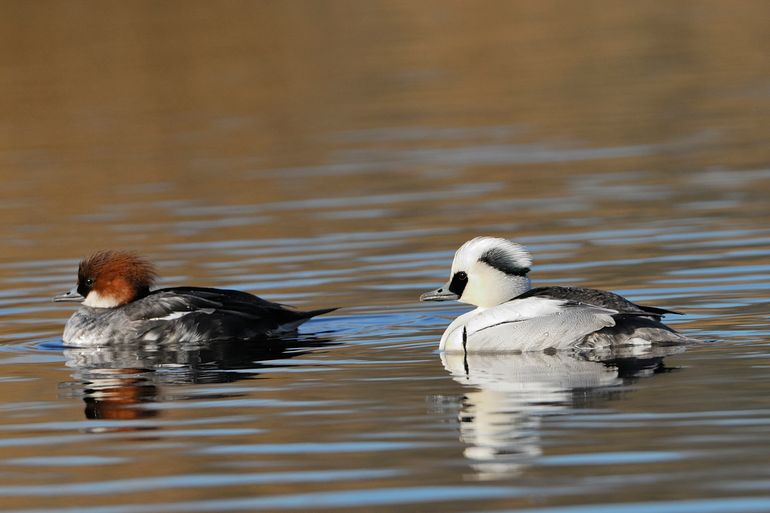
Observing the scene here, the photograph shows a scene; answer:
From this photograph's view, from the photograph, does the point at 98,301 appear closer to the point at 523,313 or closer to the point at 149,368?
the point at 149,368

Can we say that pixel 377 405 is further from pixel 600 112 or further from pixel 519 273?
pixel 600 112

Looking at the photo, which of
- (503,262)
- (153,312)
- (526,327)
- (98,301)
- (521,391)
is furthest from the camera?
(98,301)

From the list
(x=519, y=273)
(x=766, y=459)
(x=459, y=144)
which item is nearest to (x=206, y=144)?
(x=459, y=144)

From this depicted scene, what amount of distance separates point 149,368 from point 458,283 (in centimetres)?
242

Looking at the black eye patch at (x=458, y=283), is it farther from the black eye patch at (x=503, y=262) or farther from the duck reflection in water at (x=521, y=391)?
the duck reflection in water at (x=521, y=391)

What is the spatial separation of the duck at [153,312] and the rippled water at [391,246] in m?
0.26

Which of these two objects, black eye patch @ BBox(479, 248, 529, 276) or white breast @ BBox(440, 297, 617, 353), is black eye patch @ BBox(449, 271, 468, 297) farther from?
white breast @ BBox(440, 297, 617, 353)

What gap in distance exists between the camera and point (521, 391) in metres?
10.4

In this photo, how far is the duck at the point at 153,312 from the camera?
13.7 meters

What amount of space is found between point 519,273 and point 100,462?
4.23 metres

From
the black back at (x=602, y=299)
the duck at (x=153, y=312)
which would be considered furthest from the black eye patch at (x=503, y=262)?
the duck at (x=153, y=312)

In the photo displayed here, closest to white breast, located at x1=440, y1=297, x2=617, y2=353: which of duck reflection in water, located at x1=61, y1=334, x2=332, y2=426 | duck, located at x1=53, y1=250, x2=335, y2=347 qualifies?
duck reflection in water, located at x1=61, y1=334, x2=332, y2=426

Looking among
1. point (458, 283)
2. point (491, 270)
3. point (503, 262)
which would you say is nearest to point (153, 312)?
point (458, 283)

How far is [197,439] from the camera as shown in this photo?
31.2 ft
